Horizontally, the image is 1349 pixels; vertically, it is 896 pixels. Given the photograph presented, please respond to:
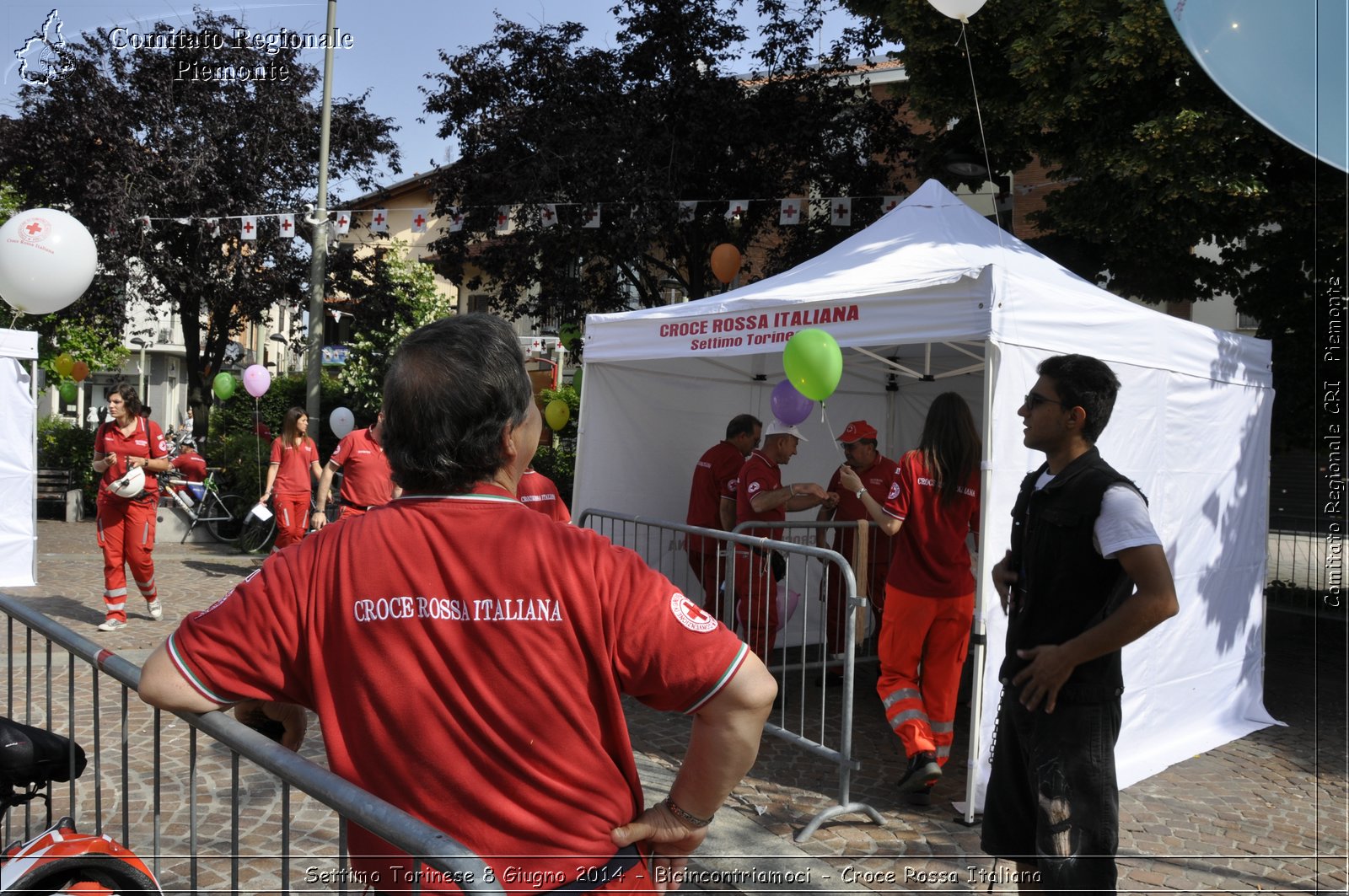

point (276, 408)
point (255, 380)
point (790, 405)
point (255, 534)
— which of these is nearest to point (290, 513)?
point (255, 534)

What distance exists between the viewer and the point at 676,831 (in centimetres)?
157

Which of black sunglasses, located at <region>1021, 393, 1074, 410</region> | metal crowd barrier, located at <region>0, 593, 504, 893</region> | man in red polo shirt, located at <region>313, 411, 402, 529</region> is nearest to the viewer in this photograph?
metal crowd barrier, located at <region>0, 593, 504, 893</region>

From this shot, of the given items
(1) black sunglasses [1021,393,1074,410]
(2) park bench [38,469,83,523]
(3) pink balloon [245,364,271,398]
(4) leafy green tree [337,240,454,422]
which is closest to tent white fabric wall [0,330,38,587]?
(3) pink balloon [245,364,271,398]

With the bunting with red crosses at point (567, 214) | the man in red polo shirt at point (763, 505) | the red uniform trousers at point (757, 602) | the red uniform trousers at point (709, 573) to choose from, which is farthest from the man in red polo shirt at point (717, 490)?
the bunting with red crosses at point (567, 214)

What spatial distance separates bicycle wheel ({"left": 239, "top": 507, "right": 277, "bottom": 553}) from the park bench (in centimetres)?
525

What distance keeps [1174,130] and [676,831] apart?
9136 mm

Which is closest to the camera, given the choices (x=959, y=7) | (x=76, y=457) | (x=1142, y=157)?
(x=959, y=7)

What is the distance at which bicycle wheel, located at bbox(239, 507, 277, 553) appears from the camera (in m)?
13.4

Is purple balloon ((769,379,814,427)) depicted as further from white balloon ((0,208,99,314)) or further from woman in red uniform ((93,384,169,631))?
white balloon ((0,208,99,314))

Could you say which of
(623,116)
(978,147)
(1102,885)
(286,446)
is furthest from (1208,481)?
(623,116)

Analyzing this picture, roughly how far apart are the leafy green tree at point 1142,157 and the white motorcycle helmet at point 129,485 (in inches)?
301

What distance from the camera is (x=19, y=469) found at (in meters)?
9.95

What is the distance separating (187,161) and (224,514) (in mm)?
7053

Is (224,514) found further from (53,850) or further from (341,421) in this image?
(53,850)
